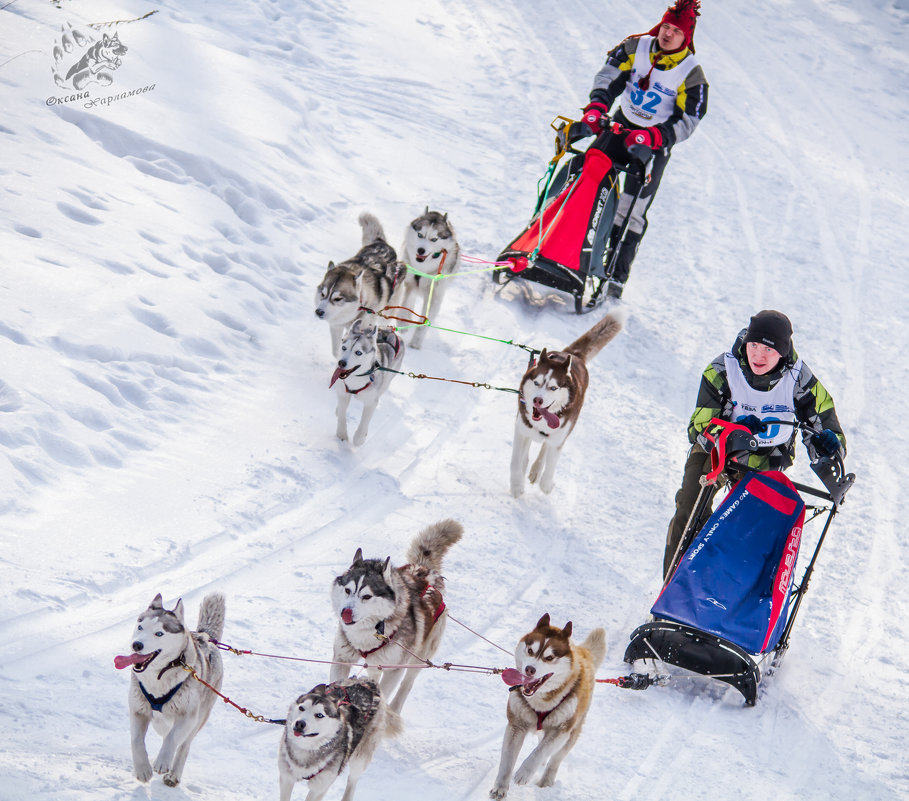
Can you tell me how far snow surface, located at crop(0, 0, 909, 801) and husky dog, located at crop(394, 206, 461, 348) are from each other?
320 millimetres

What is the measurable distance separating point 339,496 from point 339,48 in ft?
24.1

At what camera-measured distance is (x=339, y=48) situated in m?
11.4

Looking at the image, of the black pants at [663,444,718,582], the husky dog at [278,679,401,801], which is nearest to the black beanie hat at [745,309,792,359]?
the black pants at [663,444,718,582]

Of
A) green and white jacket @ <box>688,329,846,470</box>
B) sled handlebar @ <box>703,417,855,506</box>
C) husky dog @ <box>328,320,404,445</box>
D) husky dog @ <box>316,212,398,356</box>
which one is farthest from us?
husky dog @ <box>316,212,398,356</box>

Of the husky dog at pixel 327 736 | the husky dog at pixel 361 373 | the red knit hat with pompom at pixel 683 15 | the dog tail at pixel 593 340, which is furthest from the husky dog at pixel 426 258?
the husky dog at pixel 327 736

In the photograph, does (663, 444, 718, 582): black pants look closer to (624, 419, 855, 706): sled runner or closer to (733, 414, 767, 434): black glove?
(624, 419, 855, 706): sled runner

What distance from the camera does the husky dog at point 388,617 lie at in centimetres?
383

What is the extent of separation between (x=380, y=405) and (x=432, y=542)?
210 centimetres

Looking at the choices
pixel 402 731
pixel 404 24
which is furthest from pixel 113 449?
pixel 404 24

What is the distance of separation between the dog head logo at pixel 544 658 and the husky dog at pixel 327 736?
545 mm

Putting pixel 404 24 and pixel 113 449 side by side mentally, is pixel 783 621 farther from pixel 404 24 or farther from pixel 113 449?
pixel 404 24

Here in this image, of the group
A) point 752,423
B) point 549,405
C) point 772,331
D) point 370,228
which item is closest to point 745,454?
point 752,423

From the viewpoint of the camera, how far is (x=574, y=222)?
7.36m

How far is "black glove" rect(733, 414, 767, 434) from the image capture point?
479cm
